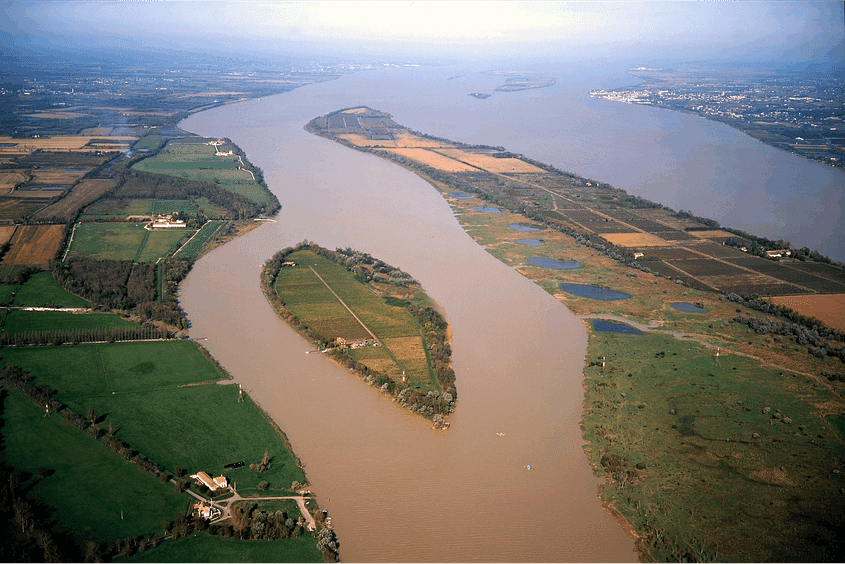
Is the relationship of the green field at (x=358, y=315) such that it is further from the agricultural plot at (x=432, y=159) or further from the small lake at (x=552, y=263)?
the agricultural plot at (x=432, y=159)

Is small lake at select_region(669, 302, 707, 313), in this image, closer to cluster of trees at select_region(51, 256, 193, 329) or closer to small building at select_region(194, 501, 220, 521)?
cluster of trees at select_region(51, 256, 193, 329)

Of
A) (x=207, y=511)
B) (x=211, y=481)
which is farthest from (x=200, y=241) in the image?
(x=207, y=511)

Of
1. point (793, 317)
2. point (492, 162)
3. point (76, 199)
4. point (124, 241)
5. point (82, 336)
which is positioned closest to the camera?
point (82, 336)

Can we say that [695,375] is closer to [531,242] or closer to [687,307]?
[687,307]

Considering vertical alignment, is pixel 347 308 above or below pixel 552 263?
below

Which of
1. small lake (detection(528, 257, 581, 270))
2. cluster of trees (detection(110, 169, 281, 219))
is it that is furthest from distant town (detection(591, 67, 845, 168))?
cluster of trees (detection(110, 169, 281, 219))

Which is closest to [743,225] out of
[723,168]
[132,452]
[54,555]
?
[723,168]

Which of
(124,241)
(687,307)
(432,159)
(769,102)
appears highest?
(769,102)
